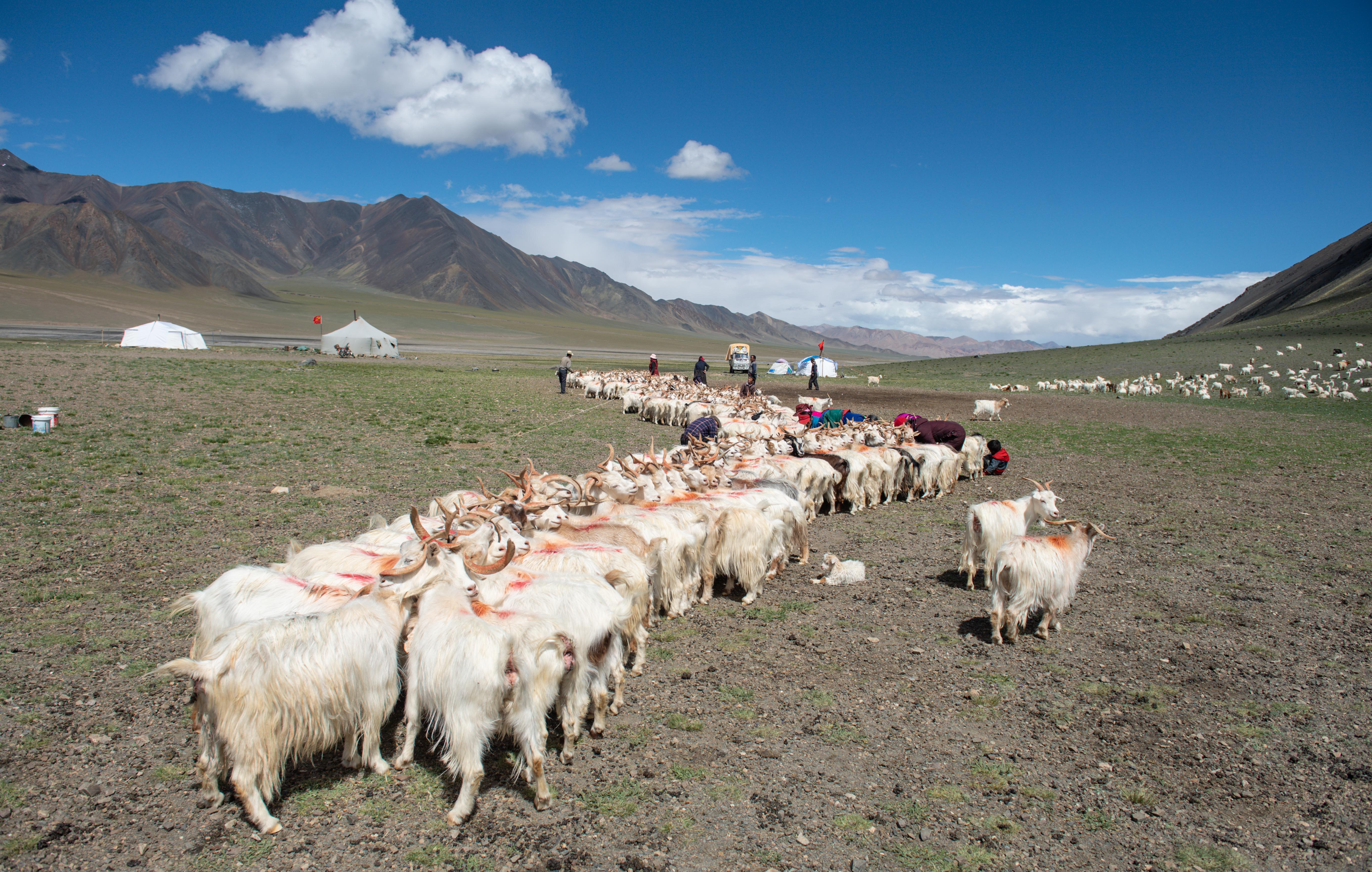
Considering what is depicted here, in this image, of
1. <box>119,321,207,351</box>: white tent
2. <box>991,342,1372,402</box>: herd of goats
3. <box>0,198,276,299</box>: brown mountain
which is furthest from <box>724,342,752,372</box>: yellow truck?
<box>0,198,276,299</box>: brown mountain

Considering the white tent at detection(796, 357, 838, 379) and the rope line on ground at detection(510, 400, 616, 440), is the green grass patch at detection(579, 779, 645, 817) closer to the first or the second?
the rope line on ground at detection(510, 400, 616, 440)

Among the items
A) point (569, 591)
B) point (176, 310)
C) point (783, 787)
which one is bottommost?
point (783, 787)

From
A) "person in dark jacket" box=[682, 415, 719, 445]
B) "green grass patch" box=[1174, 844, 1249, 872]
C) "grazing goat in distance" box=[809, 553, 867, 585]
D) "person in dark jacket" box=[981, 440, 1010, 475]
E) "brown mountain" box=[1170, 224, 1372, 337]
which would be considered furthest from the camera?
"brown mountain" box=[1170, 224, 1372, 337]

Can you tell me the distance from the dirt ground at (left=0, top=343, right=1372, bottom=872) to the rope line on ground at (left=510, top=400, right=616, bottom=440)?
585 centimetres

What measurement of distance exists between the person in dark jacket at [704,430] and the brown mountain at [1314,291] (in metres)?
70.5

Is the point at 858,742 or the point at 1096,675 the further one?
the point at 1096,675

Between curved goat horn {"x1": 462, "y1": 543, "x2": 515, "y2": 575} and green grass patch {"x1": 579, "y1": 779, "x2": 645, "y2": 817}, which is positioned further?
curved goat horn {"x1": 462, "y1": 543, "x2": 515, "y2": 575}

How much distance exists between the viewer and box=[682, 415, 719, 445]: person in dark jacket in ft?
49.5

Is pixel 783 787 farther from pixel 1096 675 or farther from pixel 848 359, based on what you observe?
pixel 848 359

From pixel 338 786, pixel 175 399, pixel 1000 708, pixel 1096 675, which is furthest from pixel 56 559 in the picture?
pixel 175 399

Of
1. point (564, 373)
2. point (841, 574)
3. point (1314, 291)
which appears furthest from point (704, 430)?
point (1314, 291)

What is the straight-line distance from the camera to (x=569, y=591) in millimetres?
5102

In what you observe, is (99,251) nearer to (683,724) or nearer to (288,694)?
(288,694)

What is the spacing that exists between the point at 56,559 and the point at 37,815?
16.1ft
